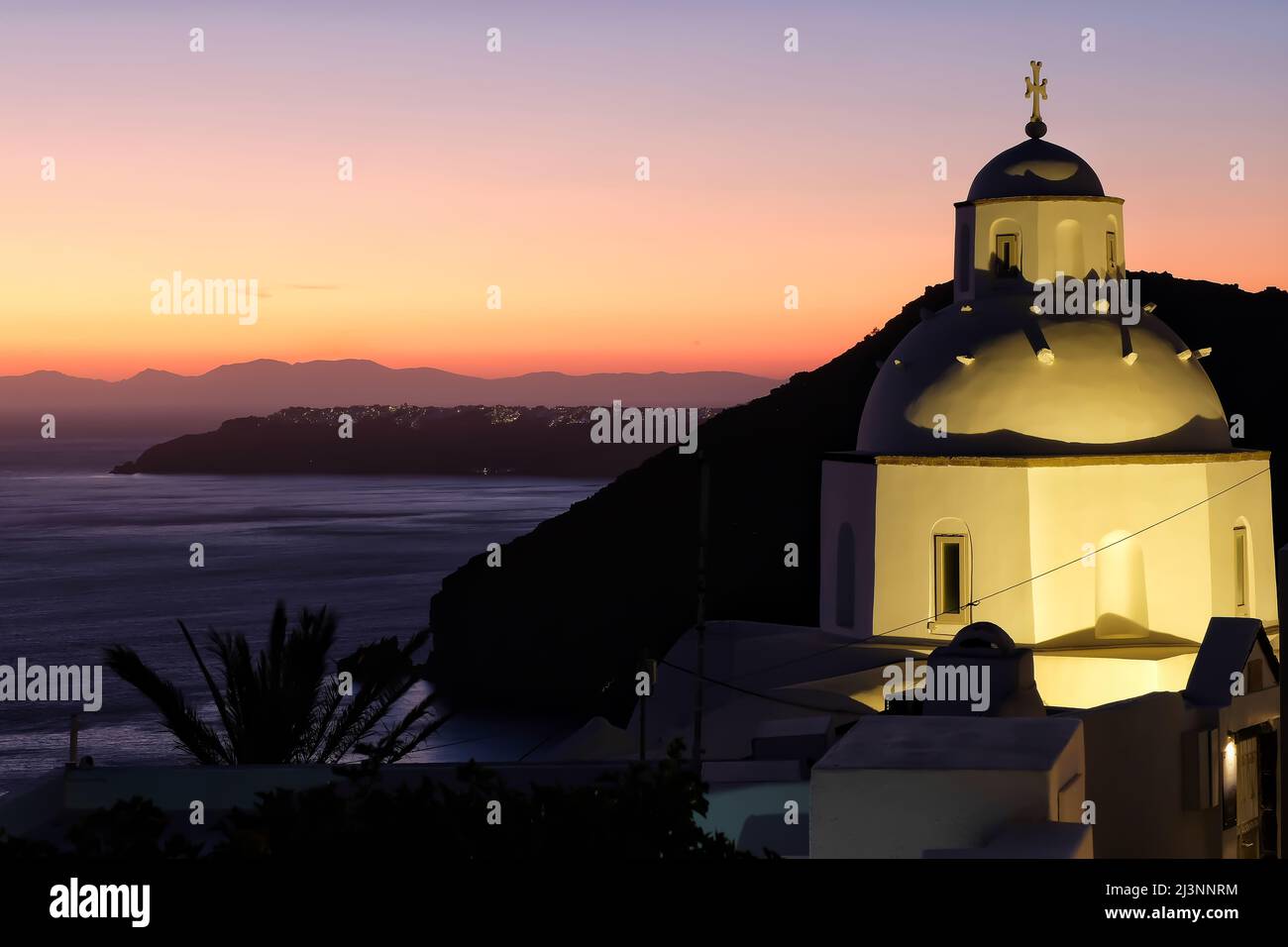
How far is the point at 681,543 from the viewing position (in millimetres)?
72438

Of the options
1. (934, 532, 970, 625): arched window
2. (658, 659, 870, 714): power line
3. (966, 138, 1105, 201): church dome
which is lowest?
(658, 659, 870, 714): power line

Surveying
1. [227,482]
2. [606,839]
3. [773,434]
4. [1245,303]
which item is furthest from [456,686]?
[227,482]

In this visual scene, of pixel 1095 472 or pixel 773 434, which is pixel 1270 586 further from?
pixel 773 434

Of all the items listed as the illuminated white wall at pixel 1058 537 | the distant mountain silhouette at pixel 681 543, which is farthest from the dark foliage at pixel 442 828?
the distant mountain silhouette at pixel 681 543

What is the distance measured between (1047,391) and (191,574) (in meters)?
78.1

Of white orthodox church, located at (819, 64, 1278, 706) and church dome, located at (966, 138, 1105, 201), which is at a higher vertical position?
church dome, located at (966, 138, 1105, 201)

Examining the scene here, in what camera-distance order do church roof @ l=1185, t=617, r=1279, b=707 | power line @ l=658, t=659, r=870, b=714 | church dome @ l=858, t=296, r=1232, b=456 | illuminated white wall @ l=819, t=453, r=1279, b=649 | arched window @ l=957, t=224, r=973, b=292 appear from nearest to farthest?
church roof @ l=1185, t=617, r=1279, b=707, power line @ l=658, t=659, r=870, b=714, illuminated white wall @ l=819, t=453, r=1279, b=649, church dome @ l=858, t=296, r=1232, b=456, arched window @ l=957, t=224, r=973, b=292

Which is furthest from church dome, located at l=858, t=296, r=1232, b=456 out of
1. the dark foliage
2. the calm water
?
the calm water

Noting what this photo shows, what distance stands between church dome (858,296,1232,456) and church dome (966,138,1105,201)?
1.49 metres

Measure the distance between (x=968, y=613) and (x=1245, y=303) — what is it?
59.3 meters

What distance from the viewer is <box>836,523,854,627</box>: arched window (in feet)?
72.6

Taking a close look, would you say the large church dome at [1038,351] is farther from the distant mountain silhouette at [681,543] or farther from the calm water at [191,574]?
the distant mountain silhouette at [681,543]

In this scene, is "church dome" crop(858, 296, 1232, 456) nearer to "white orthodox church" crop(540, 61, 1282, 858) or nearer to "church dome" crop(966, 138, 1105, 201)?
"white orthodox church" crop(540, 61, 1282, 858)

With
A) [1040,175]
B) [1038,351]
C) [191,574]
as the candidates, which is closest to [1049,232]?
[1040,175]
